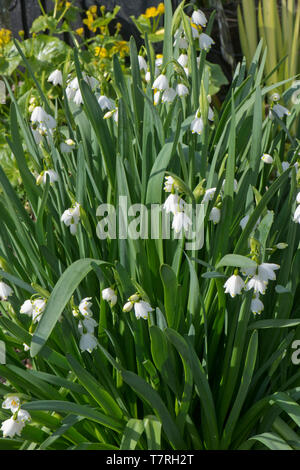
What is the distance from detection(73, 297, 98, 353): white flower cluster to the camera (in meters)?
1.34

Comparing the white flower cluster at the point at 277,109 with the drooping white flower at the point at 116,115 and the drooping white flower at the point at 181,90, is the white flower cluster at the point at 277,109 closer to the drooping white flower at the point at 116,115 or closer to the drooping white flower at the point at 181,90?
the drooping white flower at the point at 181,90

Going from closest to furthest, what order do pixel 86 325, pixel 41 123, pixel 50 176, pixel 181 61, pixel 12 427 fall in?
pixel 12 427 < pixel 86 325 < pixel 50 176 < pixel 41 123 < pixel 181 61

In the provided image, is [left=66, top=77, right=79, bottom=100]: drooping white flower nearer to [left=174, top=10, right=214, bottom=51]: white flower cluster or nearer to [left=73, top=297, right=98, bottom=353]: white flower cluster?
[left=174, top=10, right=214, bottom=51]: white flower cluster

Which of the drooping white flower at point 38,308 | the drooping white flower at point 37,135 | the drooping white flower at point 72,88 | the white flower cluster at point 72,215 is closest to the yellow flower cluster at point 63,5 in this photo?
the drooping white flower at point 72,88

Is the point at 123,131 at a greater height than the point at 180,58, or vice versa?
the point at 180,58

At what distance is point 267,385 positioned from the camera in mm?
1617

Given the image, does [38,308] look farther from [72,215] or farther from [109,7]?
[109,7]

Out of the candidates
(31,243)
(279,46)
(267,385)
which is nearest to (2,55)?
(279,46)

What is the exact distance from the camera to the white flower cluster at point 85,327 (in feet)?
4.38

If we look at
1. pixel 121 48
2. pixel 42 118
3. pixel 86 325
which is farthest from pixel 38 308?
pixel 121 48

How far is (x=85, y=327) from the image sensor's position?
136cm

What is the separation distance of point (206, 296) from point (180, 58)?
0.77 m

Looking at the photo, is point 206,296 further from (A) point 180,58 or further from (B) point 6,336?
(A) point 180,58
